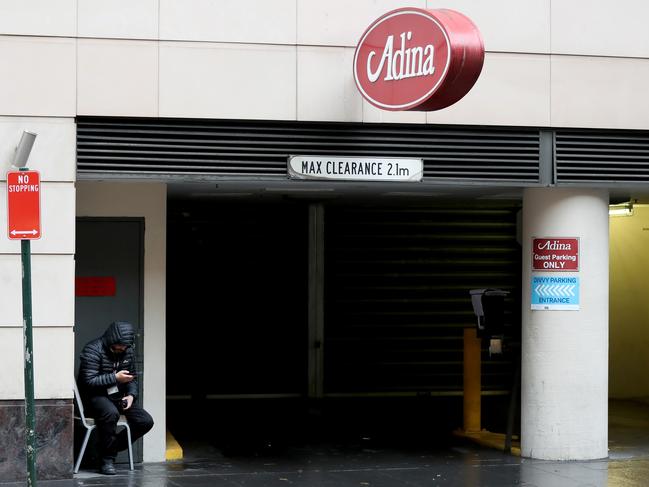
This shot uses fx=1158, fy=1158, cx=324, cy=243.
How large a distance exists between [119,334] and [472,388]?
4810mm

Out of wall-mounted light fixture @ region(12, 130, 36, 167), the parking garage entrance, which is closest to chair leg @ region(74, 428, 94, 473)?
wall-mounted light fixture @ region(12, 130, 36, 167)

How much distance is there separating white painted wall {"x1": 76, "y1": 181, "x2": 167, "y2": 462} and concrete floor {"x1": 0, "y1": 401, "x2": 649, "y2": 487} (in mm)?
493

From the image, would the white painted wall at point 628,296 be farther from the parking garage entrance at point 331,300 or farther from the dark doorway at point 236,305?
the dark doorway at point 236,305

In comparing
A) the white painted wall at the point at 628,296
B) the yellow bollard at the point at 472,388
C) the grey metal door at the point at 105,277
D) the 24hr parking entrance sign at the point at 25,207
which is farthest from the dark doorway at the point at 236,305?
the 24hr parking entrance sign at the point at 25,207

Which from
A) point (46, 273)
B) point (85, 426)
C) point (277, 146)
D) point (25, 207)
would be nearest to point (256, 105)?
point (277, 146)

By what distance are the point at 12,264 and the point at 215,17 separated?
9.93 ft

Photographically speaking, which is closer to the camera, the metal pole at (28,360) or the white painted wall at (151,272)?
the metal pole at (28,360)

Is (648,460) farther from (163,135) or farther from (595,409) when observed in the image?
(163,135)

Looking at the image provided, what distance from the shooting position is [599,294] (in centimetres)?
1209

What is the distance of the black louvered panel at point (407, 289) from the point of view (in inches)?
671

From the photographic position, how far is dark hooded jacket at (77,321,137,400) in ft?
36.3

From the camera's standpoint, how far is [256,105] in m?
11.2

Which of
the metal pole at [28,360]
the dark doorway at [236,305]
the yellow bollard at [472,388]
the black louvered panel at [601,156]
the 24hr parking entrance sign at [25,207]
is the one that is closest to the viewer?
the metal pole at [28,360]

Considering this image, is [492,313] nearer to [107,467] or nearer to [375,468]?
[375,468]
